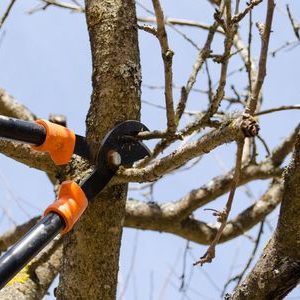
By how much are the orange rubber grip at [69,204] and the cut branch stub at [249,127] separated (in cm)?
44

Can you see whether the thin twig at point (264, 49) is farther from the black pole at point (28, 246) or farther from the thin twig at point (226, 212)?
the black pole at point (28, 246)

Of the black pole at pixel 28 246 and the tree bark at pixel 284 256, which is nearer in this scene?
the black pole at pixel 28 246

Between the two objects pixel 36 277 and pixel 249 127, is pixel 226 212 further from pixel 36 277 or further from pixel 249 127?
pixel 36 277

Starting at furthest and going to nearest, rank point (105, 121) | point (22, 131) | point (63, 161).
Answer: point (105, 121), point (63, 161), point (22, 131)

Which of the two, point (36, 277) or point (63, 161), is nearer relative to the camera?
point (63, 161)

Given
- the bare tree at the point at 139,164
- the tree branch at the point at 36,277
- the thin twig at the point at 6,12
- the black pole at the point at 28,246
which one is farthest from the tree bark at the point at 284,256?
the thin twig at the point at 6,12

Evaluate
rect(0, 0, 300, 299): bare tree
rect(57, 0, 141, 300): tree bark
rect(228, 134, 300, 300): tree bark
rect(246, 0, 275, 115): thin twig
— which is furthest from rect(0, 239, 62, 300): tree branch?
rect(246, 0, 275, 115): thin twig

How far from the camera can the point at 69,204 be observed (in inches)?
55.3

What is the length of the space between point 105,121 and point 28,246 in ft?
1.91

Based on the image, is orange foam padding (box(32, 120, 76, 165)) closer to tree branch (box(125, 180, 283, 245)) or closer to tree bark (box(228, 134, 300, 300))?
tree bark (box(228, 134, 300, 300))

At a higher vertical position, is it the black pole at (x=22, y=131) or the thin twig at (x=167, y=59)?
the thin twig at (x=167, y=59)

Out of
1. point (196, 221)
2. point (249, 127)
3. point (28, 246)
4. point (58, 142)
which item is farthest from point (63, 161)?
point (196, 221)

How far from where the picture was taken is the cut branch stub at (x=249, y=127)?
118cm

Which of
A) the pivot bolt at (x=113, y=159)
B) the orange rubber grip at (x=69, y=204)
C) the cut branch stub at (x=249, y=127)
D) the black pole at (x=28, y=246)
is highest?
the pivot bolt at (x=113, y=159)
